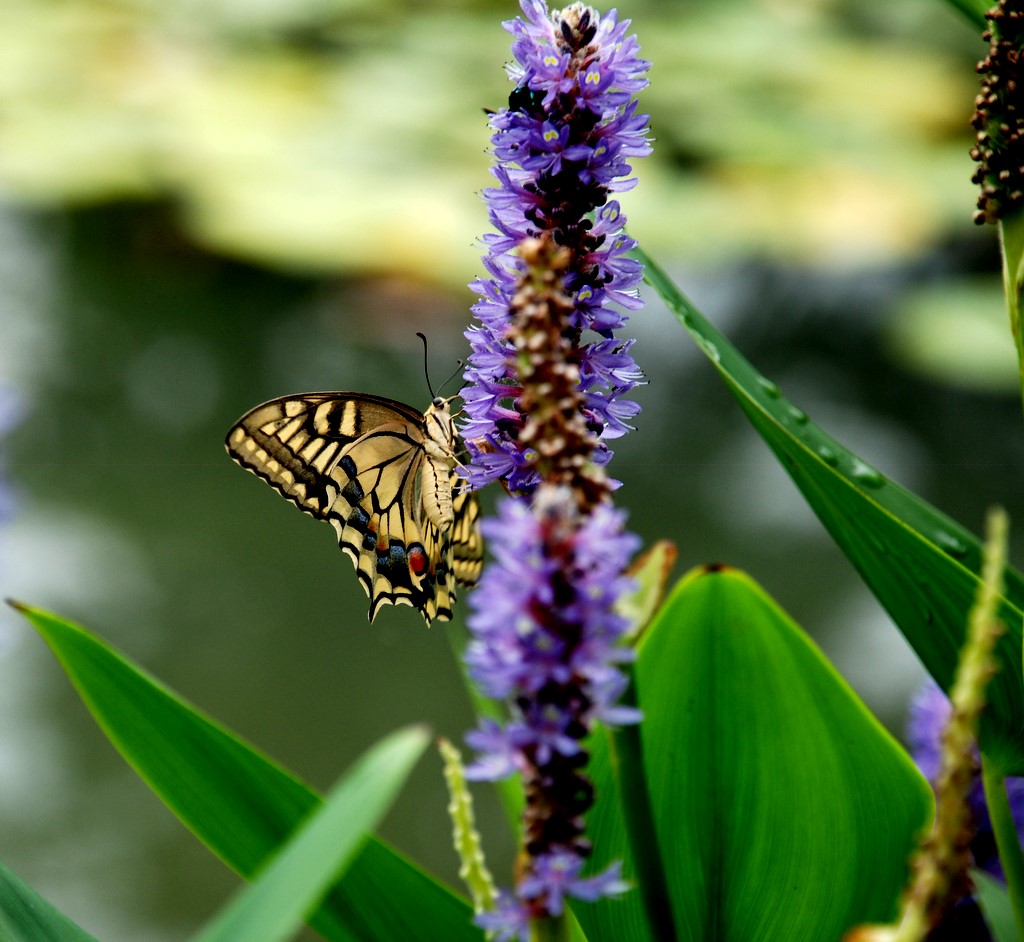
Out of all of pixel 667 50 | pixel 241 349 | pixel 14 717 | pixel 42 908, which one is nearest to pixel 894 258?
pixel 667 50

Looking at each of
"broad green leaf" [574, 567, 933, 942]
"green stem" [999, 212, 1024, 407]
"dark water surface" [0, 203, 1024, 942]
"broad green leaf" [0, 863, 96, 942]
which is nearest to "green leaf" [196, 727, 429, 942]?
"broad green leaf" [0, 863, 96, 942]

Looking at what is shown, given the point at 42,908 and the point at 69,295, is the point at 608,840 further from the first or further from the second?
the point at 69,295

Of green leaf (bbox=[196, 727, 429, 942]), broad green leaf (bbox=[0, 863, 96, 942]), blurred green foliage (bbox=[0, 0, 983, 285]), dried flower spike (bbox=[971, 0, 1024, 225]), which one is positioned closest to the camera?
green leaf (bbox=[196, 727, 429, 942])

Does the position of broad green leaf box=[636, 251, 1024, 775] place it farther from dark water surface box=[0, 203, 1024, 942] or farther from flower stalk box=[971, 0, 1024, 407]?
dark water surface box=[0, 203, 1024, 942]

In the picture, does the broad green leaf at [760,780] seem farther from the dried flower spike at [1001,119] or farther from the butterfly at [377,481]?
the butterfly at [377,481]

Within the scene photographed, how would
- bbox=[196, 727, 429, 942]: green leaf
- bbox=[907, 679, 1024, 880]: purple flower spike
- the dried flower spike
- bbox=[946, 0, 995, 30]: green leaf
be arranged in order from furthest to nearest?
bbox=[907, 679, 1024, 880]: purple flower spike, bbox=[946, 0, 995, 30]: green leaf, the dried flower spike, bbox=[196, 727, 429, 942]: green leaf

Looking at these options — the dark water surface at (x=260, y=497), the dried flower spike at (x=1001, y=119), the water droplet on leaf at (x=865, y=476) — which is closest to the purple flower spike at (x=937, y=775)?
the water droplet on leaf at (x=865, y=476)
